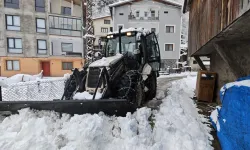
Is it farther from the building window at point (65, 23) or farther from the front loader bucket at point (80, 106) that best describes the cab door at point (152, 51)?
the building window at point (65, 23)

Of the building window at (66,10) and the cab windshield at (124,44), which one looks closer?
the cab windshield at (124,44)

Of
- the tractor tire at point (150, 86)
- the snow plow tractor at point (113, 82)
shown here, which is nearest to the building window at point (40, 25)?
the snow plow tractor at point (113, 82)

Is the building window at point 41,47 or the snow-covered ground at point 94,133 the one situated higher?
the building window at point 41,47

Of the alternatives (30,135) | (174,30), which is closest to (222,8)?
(30,135)

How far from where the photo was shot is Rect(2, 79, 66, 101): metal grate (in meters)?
7.09

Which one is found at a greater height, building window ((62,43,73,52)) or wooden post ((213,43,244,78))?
building window ((62,43,73,52))

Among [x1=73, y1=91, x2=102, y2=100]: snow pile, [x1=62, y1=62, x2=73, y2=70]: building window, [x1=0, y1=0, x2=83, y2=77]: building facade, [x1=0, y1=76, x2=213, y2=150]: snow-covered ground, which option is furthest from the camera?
[x1=62, y1=62, x2=73, y2=70]: building window

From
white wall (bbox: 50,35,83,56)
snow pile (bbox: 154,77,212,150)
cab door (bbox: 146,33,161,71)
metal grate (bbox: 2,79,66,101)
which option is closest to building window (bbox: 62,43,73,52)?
white wall (bbox: 50,35,83,56)

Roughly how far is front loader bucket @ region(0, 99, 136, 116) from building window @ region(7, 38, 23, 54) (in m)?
17.7

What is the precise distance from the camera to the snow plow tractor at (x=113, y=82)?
12.4 ft

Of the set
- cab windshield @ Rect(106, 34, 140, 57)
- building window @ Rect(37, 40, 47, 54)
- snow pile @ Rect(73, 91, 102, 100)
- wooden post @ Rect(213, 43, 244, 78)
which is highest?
building window @ Rect(37, 40, 47, 54)

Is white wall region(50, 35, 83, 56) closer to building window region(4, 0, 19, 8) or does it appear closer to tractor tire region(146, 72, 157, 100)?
building window region(4, 0, 19, 8)

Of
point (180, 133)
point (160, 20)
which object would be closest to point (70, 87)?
point (180, 133)

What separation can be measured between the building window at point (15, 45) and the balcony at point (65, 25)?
10.8 feet
